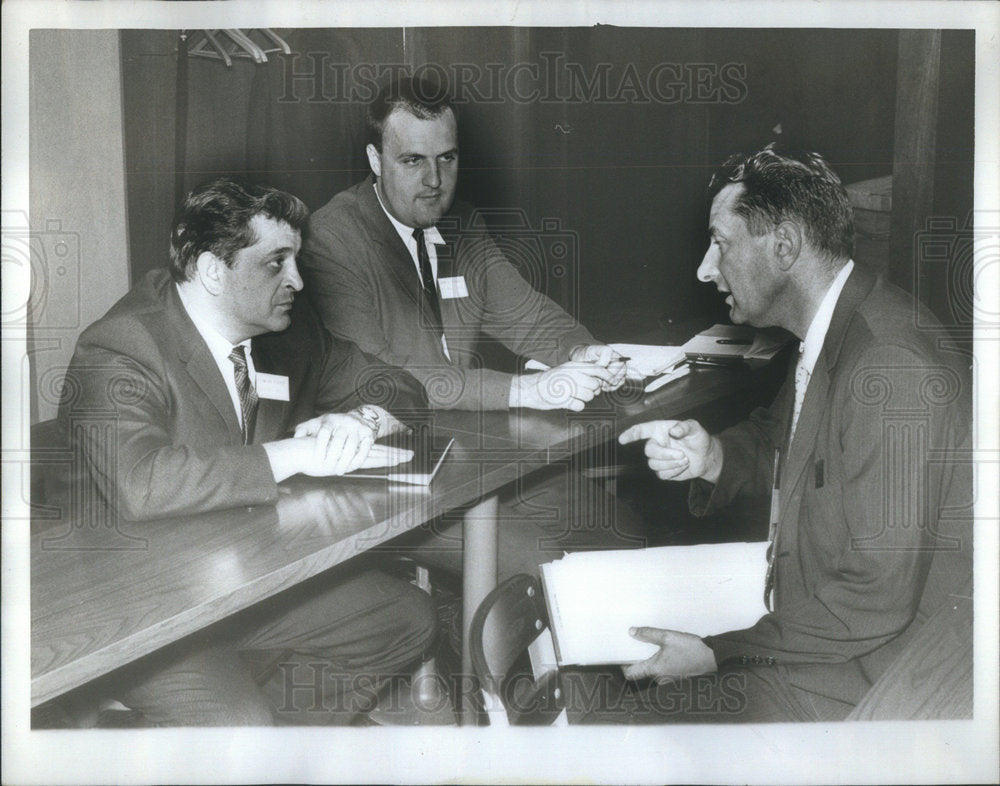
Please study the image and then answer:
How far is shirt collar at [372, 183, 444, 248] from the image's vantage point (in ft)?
7.21

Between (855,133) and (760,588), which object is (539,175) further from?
(760,588)

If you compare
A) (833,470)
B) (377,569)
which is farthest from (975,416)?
(377,569)

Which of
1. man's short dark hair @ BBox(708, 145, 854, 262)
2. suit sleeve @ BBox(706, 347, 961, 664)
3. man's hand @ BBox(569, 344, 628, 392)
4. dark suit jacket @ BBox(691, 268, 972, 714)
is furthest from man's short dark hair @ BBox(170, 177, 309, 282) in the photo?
suit sleeve @ BBox(706, 347, 961, 664)

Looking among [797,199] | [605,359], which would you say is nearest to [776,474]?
[605,359]

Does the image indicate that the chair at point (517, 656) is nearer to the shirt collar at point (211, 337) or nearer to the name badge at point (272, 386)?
the name badge at point (272, 386)

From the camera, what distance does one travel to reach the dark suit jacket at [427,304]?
2.17 m

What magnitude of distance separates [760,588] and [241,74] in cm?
173

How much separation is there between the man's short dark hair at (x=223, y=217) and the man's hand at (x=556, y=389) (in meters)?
0.64

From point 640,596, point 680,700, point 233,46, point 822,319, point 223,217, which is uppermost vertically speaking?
point 233,46

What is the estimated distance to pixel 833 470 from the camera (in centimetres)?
216

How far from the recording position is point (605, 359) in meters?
2.21

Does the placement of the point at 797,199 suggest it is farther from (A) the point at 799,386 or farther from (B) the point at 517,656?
(B) the point at 517,656

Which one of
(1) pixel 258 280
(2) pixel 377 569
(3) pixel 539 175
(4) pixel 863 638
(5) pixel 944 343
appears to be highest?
(3) pixel 539 175

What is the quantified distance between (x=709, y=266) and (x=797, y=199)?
0.26m
